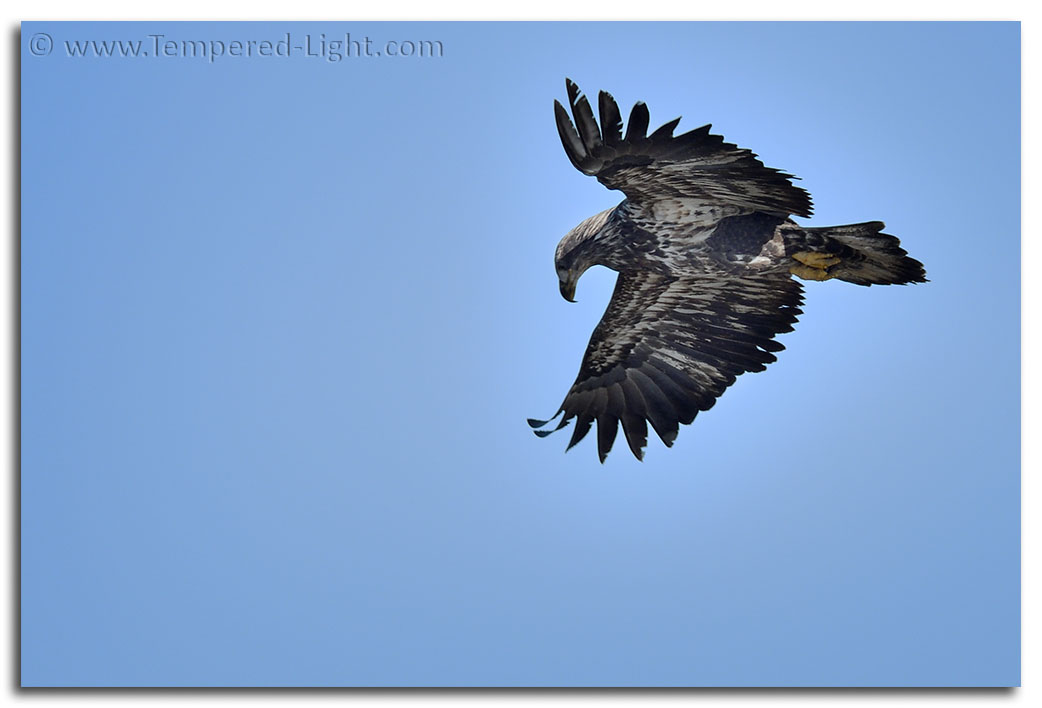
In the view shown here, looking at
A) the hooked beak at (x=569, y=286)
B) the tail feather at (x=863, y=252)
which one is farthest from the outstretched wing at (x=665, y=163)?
the hooked beak at (x=569, y=286)

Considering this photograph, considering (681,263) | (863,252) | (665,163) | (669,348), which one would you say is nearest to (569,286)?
(681,263)

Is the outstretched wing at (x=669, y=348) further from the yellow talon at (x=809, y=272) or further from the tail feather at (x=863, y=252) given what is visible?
the tail feather at (x=863, y=252)

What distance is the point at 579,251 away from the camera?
5.26 m

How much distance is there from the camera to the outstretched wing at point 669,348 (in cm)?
547

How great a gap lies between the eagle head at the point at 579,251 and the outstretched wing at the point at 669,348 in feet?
1.33

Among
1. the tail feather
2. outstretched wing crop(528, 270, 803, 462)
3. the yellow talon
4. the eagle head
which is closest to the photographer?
the tail feather

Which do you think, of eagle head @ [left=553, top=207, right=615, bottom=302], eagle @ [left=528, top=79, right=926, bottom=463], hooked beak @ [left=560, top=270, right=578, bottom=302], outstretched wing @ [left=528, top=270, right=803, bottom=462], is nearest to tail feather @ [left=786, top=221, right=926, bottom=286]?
eagle @ [left=528, top=79, right=926, bottom=463]

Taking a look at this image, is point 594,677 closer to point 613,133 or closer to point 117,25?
point 613,133

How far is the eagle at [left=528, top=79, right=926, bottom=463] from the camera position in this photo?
4586 mm

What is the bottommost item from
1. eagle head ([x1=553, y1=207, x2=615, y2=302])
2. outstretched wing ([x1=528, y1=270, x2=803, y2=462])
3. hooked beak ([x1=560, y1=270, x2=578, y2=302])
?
outstretched wing ([x1=528, y1=270, x2=803, y2=462])

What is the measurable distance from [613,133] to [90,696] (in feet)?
10.6

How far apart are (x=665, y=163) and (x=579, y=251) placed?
0.70 metres

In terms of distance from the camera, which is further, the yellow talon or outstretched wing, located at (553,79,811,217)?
the yellow talon

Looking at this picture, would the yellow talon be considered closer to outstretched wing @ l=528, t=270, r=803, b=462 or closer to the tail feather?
the tail feather
